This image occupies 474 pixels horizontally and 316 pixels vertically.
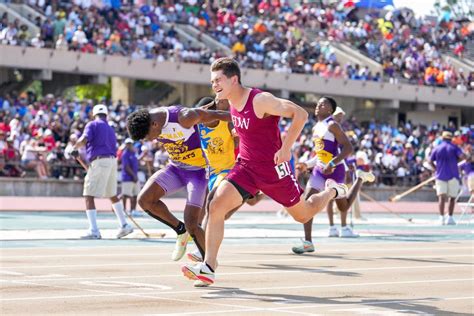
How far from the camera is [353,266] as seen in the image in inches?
569

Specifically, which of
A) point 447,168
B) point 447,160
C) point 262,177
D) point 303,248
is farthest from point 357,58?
point 262,177

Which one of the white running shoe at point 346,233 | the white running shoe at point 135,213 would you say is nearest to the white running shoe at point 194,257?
the white running shoe at point 346,233

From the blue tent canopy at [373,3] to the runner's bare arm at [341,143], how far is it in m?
45.2

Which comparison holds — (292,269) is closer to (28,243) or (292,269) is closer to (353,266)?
(353,266)

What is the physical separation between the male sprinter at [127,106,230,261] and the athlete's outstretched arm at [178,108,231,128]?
0.03 ft

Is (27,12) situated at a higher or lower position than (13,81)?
higher

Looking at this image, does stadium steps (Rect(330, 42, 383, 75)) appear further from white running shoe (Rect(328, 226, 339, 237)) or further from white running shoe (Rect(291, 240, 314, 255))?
white running shoe (Rect(291, 240, 314, 255))

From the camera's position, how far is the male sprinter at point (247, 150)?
11.0m

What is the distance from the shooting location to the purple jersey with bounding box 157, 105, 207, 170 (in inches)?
503

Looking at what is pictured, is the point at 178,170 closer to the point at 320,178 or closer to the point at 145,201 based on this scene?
the point at 145,201

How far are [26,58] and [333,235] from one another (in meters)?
24.4

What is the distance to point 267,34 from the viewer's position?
53.0 metres

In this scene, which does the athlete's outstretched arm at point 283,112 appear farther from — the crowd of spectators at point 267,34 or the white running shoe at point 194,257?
the crowd of spectators at point 267,34

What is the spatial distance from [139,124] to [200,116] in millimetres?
625
